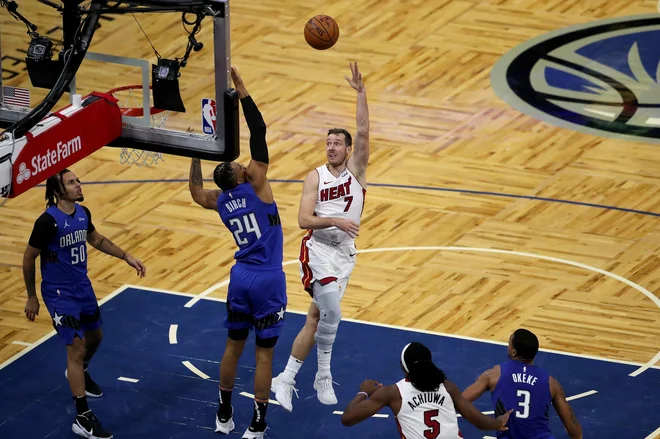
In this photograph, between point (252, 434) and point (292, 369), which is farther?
point (292, 369)

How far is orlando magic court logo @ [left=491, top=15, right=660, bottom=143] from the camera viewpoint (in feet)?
55.2

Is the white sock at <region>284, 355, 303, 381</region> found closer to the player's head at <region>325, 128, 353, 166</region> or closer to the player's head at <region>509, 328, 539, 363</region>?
the player's head at <region>325, 128, 353, 166</region>

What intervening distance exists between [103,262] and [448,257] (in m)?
3.39

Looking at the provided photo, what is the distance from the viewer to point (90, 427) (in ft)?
35.5

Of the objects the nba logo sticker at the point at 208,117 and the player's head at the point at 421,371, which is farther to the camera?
the nba logo sticker at the point at 208,117

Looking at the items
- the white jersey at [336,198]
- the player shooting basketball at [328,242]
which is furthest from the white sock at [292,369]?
the white jersey at [336,198]

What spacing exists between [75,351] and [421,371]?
3.24 metres

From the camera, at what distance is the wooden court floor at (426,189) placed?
42.3 ft

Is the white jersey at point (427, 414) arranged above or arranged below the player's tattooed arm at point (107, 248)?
above

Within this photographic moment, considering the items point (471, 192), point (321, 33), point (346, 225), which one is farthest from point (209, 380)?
point (471, 192)

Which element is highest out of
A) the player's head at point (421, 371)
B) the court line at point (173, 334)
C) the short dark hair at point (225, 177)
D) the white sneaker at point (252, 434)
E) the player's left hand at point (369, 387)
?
the short dark hair at point (225, 177)

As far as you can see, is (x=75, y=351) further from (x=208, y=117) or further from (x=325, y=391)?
(x=208, y=117)

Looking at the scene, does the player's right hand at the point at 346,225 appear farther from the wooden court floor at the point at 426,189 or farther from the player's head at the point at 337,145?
the wooden court floor at the point at 426,189

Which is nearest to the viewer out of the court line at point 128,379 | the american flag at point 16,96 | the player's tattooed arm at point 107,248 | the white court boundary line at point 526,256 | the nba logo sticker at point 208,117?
the nba logo sticker at point 208,117
